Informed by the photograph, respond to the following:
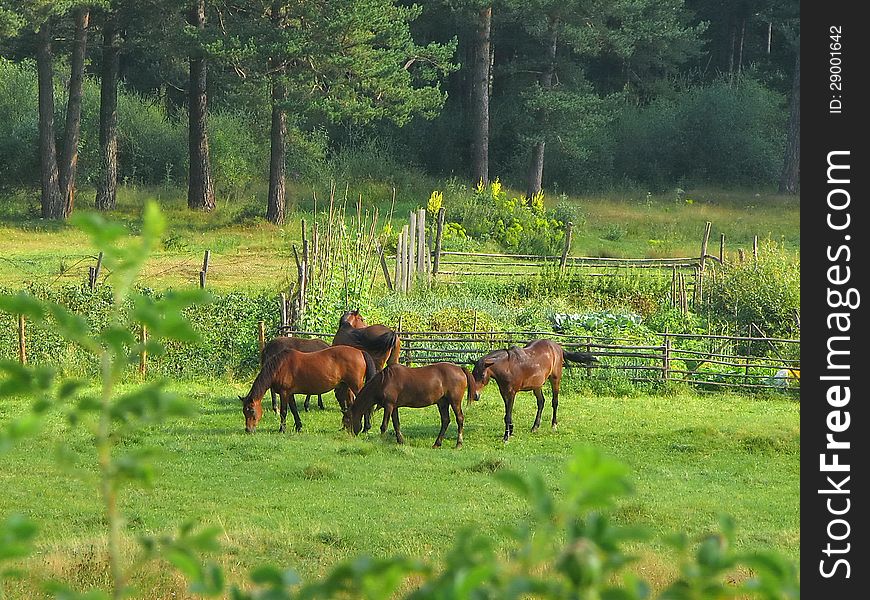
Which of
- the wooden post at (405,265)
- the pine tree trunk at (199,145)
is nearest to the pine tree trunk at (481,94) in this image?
the pine tree trunk at (199,145)

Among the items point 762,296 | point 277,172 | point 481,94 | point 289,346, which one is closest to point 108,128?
point 277,172

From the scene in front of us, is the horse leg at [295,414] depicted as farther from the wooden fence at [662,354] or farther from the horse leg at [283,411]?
the wooden fence at [662,354]

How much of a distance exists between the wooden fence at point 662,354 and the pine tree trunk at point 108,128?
18.7 m

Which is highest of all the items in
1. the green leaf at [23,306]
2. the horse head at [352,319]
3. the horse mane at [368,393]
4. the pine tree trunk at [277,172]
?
the pine tree trunk at [277,172]

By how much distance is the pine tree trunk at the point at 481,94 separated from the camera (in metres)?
35.1

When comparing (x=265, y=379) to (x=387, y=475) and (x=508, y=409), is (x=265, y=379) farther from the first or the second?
(x=508, y=409)

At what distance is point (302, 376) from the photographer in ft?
41.7

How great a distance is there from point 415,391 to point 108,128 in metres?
23.4

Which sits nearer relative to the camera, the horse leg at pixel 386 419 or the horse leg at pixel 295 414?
the horse leg at pixel 386 419

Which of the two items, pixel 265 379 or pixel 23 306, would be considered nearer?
pixel 23 306

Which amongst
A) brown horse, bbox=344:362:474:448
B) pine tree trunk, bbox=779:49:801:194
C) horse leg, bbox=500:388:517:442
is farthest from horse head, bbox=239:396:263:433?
pine tree trunk, bbox=779:49:801:194

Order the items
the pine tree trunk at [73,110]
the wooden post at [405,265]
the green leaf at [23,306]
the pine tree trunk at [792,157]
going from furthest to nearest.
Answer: the pine tree trunk at [792,157] → the pine tree trunk at [73,110] → the wooden post at [405,265] → the green leaf at [23,306]

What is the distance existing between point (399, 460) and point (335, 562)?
123 inches
